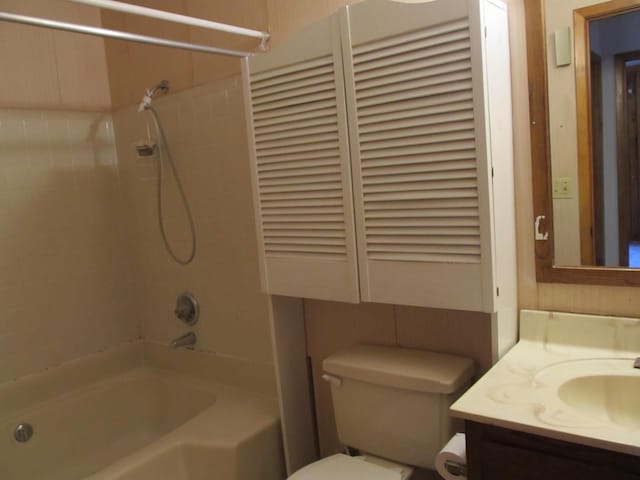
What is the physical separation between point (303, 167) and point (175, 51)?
3.63ft

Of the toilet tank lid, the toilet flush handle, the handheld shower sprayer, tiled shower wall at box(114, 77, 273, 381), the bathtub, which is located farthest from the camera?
the handheld shower sprayer

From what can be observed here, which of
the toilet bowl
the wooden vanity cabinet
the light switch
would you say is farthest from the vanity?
the light switch

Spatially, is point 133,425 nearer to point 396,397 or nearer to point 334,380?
point 334,380

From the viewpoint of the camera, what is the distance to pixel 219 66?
220cm

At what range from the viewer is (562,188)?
4.76 feet

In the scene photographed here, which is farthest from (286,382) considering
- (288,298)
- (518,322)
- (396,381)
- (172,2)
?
(172,2)

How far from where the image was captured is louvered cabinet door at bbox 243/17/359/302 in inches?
61.0

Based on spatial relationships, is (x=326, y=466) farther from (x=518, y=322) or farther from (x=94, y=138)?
(x=94, y=138)

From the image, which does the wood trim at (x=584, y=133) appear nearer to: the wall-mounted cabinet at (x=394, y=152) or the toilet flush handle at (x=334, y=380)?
the wall-mounted cabinet at (x=394, y=152)

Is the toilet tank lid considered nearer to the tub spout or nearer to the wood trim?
the wood trim

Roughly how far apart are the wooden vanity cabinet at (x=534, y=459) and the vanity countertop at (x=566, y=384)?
0.11 feet

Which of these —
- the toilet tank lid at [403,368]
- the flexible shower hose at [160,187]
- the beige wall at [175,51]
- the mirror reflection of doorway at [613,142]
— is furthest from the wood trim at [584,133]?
the flexible shower hose at [160,187]

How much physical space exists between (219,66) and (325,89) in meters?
0.83

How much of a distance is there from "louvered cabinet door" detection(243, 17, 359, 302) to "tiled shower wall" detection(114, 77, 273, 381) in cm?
45
